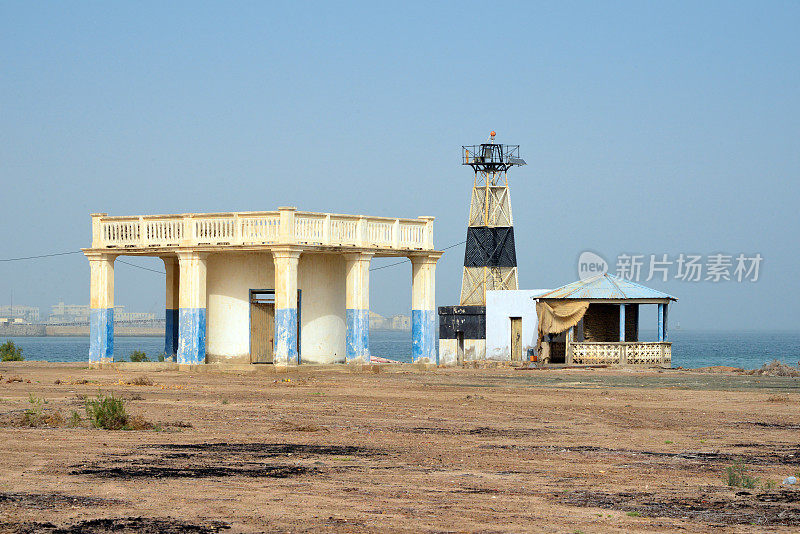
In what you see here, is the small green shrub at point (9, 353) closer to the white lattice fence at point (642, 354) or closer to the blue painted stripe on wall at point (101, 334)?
the blue painted stripe on wall at point (101, 334)

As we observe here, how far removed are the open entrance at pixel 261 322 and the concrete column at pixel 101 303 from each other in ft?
15.6

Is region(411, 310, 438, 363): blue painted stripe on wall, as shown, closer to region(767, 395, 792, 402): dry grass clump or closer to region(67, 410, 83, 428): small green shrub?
region(767, 395, 792, 402): dry grass clump

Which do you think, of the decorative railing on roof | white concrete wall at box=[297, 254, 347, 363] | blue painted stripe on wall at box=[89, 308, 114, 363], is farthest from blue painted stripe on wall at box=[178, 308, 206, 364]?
blue painted stripe on wall at box=[89, 308, 114, 363]

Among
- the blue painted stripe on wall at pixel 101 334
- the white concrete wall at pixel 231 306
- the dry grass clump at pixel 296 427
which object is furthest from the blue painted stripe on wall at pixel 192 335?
the dry grass clump at pixel 296 427

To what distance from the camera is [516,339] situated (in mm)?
47219

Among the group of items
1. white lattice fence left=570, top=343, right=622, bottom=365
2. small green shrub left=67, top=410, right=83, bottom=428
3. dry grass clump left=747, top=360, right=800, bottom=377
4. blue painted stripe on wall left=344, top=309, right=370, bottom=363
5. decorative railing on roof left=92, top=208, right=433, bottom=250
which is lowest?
dry grass clump left=747, top=360, right=800, bottom=377

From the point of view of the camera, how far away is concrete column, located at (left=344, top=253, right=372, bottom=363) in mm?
33250

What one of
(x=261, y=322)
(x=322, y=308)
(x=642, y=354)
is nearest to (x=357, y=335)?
(x=322, y=308)

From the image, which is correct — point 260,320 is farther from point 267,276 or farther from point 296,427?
point 296,427

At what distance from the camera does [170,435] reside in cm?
1515

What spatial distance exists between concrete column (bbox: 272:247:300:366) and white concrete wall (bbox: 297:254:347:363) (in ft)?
6.18

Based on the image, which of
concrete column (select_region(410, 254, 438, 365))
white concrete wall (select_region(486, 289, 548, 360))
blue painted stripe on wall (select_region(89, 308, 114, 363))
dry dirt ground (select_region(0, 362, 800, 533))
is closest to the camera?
dry dirt ground (select_region(0, 362, 800, 533))

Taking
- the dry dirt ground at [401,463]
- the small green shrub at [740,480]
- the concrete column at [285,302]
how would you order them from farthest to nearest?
the concrete column at [285,302]
the small green shrub at [740,480]
the dry dirt ground at [401,463]

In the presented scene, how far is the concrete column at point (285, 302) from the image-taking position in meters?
31.6
